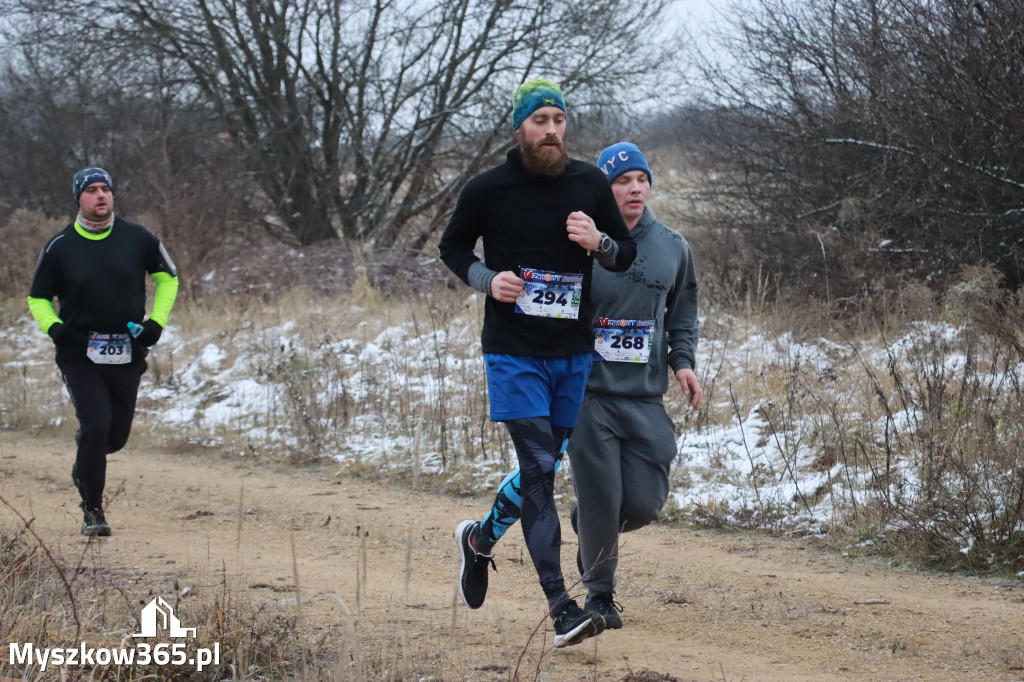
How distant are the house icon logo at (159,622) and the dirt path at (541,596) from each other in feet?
2.05

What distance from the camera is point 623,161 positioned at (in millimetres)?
4652

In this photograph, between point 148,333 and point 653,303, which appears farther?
point 148,333

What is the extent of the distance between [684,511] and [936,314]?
3826 millimetres

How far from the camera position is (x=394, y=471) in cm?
890

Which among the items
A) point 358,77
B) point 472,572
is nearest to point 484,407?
point 472,572

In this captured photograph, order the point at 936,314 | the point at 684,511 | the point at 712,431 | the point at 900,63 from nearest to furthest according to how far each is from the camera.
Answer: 1. the point at 684,511
2. the point at 712,431
3. the point at 936,314
4. the point at 900,63

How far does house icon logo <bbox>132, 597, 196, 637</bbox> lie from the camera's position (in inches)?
145

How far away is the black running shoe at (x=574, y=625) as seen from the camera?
12.9ft

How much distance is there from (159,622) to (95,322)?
10.3 ft

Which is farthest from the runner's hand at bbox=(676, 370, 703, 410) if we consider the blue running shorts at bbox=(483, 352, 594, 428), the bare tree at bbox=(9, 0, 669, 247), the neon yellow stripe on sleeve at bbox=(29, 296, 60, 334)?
the bare tree at bbox=(9, 0, 669, 247)

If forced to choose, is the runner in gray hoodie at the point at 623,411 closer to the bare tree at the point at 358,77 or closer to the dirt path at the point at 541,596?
the dirt path at the point at 541,596

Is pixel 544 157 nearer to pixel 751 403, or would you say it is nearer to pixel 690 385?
pixel 690 385

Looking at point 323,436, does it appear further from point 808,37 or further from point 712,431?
point 808,37

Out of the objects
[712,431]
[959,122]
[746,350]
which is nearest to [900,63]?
[959,122]
